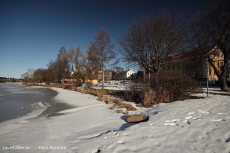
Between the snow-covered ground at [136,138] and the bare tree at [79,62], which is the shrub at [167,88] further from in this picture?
the bare tree at [79,62]

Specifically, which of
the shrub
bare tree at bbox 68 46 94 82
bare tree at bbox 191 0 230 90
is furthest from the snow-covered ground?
bare tree at bbox 68 46 94 82

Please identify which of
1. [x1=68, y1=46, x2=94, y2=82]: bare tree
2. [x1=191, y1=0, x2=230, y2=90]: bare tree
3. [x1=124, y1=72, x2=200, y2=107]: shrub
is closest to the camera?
[x1=124, y1=72, x2=200, y2=107]: shrub

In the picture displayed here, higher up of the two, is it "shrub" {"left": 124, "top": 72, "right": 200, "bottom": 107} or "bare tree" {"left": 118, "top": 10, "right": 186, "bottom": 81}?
"bare tree" {"left": 118, "top": 10, "right": 186, "bottom": 81}

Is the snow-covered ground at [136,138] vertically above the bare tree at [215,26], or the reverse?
the bare tree at [215,26]

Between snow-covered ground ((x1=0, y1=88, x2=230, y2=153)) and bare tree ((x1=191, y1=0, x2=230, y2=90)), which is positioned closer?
snow-covered ground ((x1=0, y1=88, x2=230, y2=153))

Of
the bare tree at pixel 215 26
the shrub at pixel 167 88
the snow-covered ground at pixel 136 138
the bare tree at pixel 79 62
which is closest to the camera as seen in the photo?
the snow-covered ground at pixel 136 138

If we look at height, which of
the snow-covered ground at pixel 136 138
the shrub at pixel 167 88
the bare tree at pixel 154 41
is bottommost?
the snow-covered ground at pixel 136 138

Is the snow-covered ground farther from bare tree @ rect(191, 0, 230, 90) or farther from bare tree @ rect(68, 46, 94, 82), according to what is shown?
bare tree @ rect(68, 46, 94, 82)

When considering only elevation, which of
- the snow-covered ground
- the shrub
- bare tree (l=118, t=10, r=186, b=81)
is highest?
bare tree (l=118, t=10, r=186, b=81)

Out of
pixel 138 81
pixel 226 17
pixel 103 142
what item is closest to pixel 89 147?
pixel 103 142

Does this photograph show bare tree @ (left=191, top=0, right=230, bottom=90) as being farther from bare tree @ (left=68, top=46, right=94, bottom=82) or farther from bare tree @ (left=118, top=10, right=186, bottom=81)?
bare tree @ (left=68, top=46, right=94, bottom=82)

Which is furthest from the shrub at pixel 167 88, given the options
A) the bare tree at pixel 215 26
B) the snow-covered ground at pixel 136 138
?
the bare tree at pixel 215 26

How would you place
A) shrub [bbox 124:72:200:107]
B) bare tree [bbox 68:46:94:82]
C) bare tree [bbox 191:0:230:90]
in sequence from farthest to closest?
bare tree [bbox 68:46:94:82] → bare tree [bbox 191:0:230:90] → shrub [bbox 124:72:200:107]

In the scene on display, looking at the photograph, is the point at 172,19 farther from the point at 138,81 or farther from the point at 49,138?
the point at 49,138
